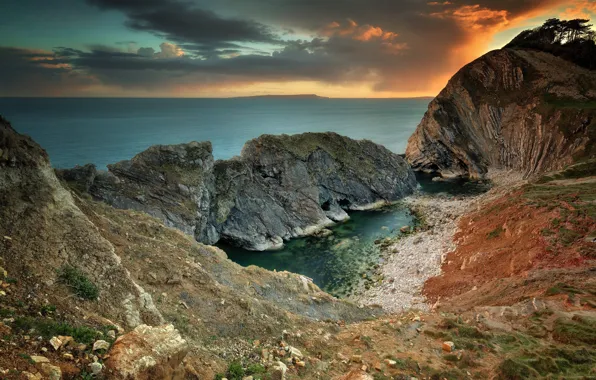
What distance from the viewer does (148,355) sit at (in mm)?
7820

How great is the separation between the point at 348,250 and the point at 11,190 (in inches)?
1628

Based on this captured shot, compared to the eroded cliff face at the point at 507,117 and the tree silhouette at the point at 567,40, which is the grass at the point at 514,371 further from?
the tree silhouette at the point at 567,40

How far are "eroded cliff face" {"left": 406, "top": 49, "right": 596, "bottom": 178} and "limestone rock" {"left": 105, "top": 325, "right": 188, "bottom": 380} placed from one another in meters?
80.9

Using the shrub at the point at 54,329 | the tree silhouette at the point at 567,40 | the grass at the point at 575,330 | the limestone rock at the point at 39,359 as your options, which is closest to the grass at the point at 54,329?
the shrub at the point at 54,329

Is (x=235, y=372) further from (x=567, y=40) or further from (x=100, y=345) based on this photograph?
(x=567, y=40)

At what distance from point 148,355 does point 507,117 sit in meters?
99.0

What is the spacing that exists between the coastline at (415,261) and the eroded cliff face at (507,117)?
94.6 feet

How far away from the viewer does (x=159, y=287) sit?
14.9 metres

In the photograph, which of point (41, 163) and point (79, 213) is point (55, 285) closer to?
point (79, 213)

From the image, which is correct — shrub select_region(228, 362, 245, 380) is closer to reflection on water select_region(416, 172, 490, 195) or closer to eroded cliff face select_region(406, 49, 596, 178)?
reflection on water select_region(416, 172, 490, 195)

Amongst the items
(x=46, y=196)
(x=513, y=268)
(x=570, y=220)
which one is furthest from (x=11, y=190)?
(x=570, y=220)

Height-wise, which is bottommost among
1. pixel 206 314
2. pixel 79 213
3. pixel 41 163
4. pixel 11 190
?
pixel 206 314

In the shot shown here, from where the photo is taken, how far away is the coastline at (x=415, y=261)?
34066 mm

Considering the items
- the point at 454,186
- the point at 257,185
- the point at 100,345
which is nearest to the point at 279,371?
the point at 100,345
